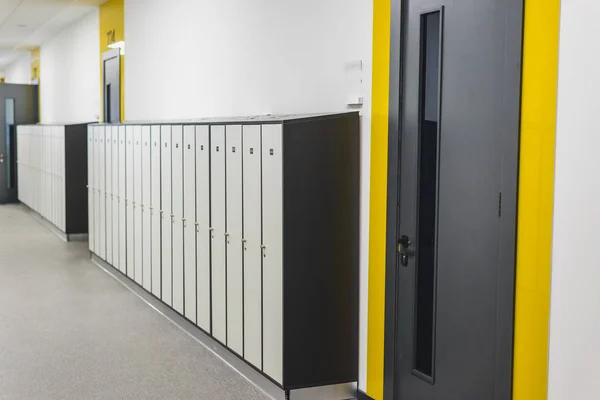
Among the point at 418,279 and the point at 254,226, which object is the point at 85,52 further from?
the point at 418,279

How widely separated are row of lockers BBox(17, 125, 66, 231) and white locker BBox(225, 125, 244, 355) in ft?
20.0

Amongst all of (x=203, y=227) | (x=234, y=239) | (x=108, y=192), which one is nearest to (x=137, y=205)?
(x=108, y=192)

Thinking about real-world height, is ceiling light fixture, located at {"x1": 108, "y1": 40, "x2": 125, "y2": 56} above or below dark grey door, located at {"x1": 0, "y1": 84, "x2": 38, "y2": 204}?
above

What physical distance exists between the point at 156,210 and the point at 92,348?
4.76 ft

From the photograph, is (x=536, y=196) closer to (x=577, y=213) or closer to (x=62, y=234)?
(x=577, y=213)

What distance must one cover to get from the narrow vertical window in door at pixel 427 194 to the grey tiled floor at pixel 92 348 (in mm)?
1118

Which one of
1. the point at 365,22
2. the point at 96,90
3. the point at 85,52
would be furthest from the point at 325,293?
the point at 85,52

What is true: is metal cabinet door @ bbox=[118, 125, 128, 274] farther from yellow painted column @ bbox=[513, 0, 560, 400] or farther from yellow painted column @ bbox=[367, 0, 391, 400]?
yellow painted column @ bbox=[513, 0, 560, 400]

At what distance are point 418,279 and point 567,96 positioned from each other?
1.30 m

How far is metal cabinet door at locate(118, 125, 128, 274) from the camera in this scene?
7.19m

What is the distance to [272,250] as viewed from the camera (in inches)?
163

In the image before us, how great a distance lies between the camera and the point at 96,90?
1048 cm

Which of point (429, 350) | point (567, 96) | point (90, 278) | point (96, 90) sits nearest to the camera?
point (567, 96)

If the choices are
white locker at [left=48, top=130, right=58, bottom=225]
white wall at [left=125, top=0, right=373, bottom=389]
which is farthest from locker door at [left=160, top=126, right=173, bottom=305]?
white locker at [left=48, top=130, right=58, bottom=225]
